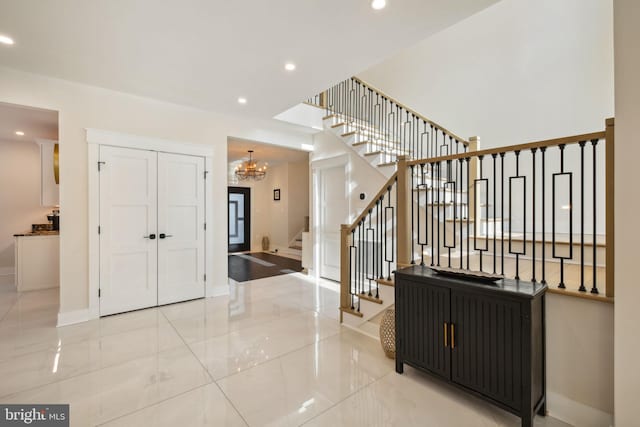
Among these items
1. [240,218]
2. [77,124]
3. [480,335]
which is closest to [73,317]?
[77,124]

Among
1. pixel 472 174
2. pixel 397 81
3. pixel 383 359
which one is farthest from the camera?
pixel 397 81

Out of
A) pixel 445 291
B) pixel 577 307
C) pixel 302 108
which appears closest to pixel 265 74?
pixel 302 108

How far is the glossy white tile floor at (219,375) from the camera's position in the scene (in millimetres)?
1865

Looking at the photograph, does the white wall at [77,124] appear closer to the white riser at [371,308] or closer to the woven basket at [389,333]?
the white riser at [371,308]

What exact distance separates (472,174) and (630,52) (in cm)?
276

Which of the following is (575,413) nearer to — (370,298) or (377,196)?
(370,298)

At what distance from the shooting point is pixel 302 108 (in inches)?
208

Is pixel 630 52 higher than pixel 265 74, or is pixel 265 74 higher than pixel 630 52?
pixel 265 74

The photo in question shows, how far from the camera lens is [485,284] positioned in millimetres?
1913

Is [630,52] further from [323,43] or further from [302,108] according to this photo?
[302,108]

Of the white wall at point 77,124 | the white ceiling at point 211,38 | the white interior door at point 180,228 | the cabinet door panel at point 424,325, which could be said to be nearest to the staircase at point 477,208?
the cabinet door panel at point 424,325

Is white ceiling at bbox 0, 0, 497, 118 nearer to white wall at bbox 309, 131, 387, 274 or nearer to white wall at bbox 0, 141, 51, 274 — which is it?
white wall at bbox 309, 131, 387, 274

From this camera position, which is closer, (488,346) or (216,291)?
(488,346)

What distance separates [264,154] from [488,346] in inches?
258
